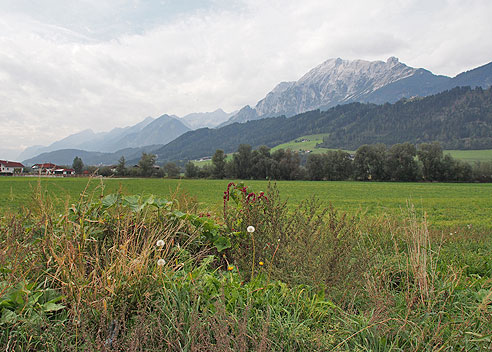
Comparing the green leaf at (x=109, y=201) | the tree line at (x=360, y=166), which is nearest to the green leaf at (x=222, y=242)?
the green leaf at (x=109, y=201)

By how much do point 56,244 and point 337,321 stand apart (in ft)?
9.54

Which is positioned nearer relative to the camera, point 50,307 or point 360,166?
point 50,307

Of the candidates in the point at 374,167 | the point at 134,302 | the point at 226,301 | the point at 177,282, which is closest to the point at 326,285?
the point at 226,301

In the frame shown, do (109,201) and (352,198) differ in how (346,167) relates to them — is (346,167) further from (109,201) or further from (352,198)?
(109,201)

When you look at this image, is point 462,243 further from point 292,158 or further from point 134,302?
point 292,158

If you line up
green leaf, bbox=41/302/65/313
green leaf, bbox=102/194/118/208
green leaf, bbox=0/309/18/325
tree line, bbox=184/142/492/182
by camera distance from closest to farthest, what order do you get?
green leaf, bbox=0/309/18/325
green leaf, bbox=41/302/65/313
green leaf, bbox=102/194/118/208
tree line, bbox=184/142/492/182

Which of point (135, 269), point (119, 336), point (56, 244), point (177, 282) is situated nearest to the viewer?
point (119, 336)

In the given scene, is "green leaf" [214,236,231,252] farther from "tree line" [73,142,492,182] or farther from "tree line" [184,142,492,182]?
"tree line" [73,142,492,182]

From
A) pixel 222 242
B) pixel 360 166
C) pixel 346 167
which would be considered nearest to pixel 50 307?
pixel 222 242

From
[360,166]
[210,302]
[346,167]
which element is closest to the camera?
[210,302]

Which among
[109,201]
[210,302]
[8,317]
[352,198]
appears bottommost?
[352,198]

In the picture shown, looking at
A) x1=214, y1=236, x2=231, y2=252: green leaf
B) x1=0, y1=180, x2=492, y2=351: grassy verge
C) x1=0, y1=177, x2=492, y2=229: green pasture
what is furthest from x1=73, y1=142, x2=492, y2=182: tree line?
x1=0, y1=180, x2=492, y2=351: grassy verge

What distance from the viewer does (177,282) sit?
2.70 metres

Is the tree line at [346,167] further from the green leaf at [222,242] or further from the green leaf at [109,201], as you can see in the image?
the green leaf at [109,201]
